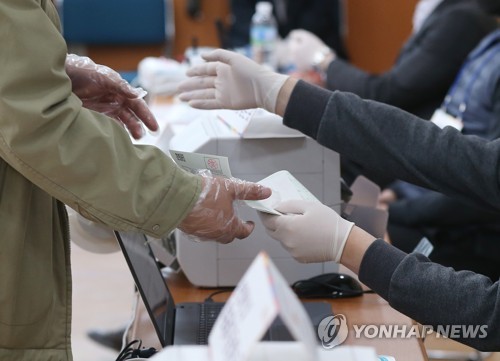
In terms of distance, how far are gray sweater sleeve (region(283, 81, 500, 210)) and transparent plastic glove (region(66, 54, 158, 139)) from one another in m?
0.29

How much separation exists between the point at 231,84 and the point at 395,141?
36 centimetres

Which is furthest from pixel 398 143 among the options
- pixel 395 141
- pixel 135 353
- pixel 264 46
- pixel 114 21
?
pixel 114 21

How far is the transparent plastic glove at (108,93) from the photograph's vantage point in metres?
1.43

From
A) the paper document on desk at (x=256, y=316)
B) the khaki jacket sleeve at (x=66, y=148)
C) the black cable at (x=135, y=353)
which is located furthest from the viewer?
the black cable at (x=135, y=353)

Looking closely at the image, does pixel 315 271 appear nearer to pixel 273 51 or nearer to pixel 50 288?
pixel 50 288

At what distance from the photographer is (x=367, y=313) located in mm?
1467

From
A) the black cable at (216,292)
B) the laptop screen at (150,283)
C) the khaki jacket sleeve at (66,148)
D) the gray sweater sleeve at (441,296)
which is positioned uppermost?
the khaki jacket sleeve at (66,148)

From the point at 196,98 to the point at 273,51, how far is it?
1.71m

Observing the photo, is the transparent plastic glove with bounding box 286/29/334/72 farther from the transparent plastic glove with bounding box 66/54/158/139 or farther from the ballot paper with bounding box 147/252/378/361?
the ballot paper with bounding box 147/252/378/361

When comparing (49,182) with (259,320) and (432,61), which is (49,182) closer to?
(259,320)

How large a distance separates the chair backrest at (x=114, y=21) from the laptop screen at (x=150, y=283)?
3.36m

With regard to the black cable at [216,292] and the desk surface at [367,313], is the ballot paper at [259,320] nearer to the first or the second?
the desk surface at [367,313]

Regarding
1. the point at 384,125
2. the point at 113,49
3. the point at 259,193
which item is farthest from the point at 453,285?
the point at 113,49

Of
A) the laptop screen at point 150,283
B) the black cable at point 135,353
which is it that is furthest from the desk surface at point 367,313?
the black cable at point 135,353
